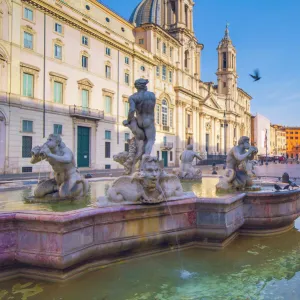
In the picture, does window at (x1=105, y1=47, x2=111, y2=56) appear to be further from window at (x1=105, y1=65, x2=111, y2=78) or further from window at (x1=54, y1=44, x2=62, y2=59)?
window at (x1=54, y1=44, x2=62, y2=59)

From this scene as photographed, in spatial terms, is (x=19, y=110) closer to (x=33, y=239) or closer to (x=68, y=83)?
(x=68, y=83)

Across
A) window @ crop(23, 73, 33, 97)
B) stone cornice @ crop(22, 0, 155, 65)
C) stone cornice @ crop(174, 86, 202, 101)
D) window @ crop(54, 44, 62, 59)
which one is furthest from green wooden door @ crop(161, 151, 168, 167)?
window @ crop(23, 73, 33, 97)

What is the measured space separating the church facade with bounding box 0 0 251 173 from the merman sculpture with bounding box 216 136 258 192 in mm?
15431

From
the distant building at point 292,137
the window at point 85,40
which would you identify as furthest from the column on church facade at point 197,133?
the distant building at point 292,137

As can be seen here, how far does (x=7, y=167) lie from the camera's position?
22.0 m

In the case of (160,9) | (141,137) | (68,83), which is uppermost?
(160,9)

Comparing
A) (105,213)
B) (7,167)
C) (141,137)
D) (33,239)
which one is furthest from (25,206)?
(7,167)

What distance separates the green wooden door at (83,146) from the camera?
2855 centimetres

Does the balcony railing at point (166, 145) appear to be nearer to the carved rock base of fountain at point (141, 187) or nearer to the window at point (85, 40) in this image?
the window at point (85, 40)

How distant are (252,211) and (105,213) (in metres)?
3.17

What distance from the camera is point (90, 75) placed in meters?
29.8

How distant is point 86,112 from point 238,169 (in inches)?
910

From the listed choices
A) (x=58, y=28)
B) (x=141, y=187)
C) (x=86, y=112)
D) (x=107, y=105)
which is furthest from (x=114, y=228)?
(x=107, y=105)

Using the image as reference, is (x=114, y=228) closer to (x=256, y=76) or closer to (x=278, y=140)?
(x=256, y=76)
